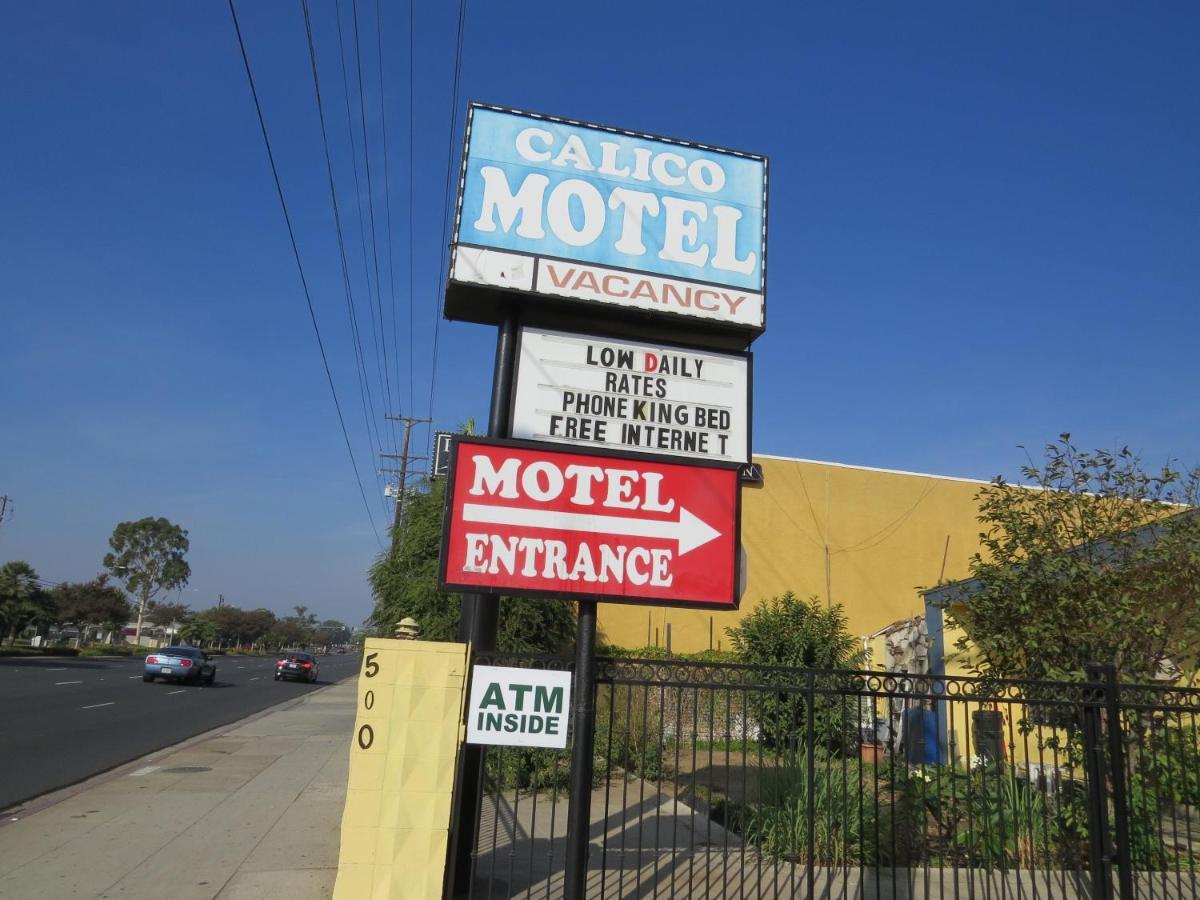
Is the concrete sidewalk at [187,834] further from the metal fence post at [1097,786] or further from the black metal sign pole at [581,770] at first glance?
the metal fence post at [1097,786]

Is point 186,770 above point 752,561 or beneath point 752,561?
beneath

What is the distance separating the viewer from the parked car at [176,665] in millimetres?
29719

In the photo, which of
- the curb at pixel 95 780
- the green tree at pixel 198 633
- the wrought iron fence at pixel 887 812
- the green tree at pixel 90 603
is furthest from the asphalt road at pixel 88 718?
the green tree at pixel 198 633

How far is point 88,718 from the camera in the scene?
17.5 metres

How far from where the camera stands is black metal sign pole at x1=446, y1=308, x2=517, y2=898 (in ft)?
19.7

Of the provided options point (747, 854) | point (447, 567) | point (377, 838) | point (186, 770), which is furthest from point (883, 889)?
point (186, 770)

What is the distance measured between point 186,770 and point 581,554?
31.2 ft

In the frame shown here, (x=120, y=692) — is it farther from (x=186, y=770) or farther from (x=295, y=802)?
(x=295, y=802)

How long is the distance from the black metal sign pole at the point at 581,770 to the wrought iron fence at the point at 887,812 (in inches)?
6.9

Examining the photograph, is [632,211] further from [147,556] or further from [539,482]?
[147,556]

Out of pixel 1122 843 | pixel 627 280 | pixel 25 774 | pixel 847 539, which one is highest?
pixel 847 539

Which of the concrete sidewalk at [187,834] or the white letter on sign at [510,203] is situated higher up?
the white letter on sign at [510,203]

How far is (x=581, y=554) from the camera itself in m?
5.47

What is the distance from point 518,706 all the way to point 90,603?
7320 cm
